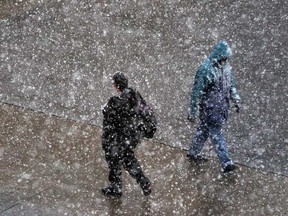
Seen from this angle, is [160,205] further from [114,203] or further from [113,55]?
[113,55]

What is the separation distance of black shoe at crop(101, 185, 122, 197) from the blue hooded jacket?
1.32 m

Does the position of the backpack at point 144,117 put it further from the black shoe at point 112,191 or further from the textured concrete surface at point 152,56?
the textured concrete surface at point 152,56

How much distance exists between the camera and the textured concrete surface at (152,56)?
10445 millimetres

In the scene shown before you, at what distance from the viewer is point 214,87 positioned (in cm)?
888

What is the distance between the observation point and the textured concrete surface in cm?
1045

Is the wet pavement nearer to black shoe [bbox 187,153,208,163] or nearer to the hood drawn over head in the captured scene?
black shoe [bbox 187,153,208,163]

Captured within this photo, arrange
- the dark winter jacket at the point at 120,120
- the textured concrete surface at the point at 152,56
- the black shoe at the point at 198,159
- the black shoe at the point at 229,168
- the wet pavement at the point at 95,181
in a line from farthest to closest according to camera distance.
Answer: the textured concrete surface at the point at 152,56
the black shoe at the point at 198,159
the black shoe at the point at 229,168
the wet pavement at the point at 95,181
the dark winter jacket at the point at 120,120

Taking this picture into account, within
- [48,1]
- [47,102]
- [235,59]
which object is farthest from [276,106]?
[48,1]

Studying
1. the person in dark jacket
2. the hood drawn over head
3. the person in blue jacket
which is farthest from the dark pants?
the hood drawn over head

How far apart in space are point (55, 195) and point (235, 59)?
387cm

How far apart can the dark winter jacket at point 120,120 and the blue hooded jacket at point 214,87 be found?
97 centimetres

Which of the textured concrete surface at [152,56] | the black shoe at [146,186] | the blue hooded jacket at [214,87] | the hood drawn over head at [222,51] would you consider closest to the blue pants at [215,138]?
the blue hooded jacket at [214,87]

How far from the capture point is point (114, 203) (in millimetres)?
8836

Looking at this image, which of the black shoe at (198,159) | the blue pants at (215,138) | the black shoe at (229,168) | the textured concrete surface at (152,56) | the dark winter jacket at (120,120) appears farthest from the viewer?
the textured concrete surface at (152,56)
